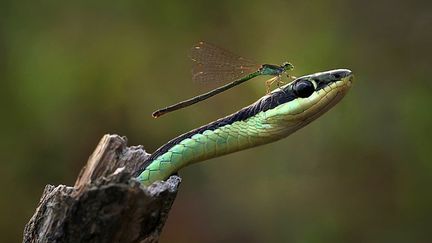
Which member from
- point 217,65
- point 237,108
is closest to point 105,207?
point 217,65

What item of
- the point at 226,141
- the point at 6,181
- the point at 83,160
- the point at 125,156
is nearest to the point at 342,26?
the point at 83,160

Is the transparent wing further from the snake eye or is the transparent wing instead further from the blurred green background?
the blurred green background

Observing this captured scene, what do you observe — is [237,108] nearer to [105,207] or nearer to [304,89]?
[304,89]

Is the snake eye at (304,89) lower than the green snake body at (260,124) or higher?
higher

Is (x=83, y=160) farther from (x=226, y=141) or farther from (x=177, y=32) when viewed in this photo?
(x=226, y=141)

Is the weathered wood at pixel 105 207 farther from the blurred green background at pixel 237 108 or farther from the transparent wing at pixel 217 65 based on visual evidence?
the blurred green background at pixel 237 108

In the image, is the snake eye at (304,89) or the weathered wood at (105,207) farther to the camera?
the snake eye at (304,89)

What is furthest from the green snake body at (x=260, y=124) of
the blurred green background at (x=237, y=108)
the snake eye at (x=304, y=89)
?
the blurred green background at (x=237, y=108)
